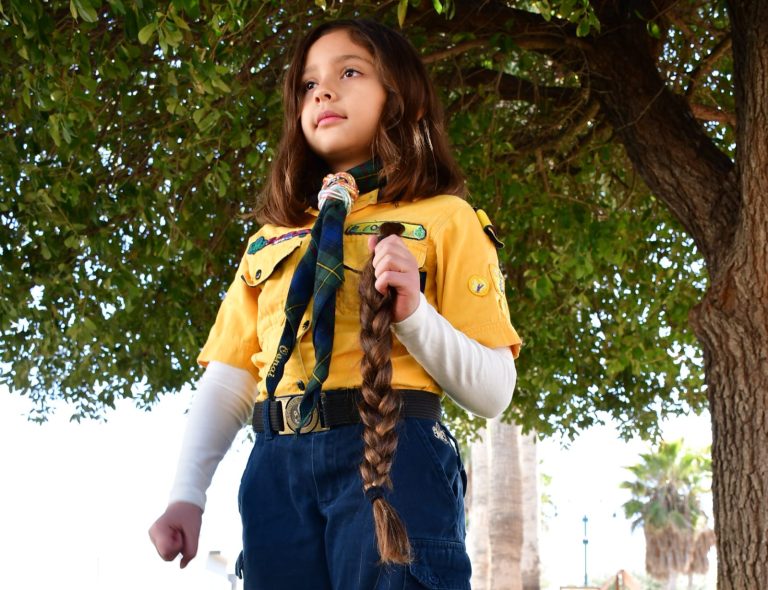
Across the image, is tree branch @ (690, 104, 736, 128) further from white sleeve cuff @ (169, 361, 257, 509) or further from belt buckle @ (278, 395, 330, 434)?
belt buckle @ (278, 395, 330, 434)

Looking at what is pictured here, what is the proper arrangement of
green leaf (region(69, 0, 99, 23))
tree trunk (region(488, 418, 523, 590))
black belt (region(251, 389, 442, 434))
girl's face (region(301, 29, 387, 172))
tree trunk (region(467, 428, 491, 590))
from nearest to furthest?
black belt (region(251, 389, 442, 434)) < girl's face (region(301, 29, 387, 172)) < green leaf (region(69, 0, 99, 23)) < tree trunk (region(488, 418, 523, 590)) < tree trunk (region(467, 428, 491, 590))

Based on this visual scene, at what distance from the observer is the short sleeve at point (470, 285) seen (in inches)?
88.3

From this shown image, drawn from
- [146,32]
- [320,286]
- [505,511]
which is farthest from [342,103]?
[505,511]

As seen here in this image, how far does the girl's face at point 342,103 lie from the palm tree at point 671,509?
45.3 m

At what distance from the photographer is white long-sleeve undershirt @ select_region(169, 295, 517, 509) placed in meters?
2.07

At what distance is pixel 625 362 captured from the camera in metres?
9.95

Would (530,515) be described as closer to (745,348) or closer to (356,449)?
(745,348)

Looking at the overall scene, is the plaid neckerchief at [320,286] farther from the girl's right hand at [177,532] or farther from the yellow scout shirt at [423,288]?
the girl's right hand at [177,532]

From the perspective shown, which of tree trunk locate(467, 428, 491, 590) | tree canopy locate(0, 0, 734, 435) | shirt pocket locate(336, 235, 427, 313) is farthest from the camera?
tree trunk locate(467, 428, 491, 590)

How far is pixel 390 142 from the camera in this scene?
95.9 inches

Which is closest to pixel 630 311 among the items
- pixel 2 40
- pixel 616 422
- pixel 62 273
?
pixel 616 422

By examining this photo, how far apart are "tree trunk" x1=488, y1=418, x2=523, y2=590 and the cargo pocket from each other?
51.3ft

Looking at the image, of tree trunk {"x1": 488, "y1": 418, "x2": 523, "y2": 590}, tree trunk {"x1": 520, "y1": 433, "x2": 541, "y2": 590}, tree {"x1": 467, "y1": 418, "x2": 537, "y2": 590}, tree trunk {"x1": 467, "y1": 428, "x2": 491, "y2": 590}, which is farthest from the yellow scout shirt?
tree trunk {"x1": 467, "y1": 428, "x2": 491, "y2": 590}

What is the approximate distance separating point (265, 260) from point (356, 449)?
Answer: 0.55m
